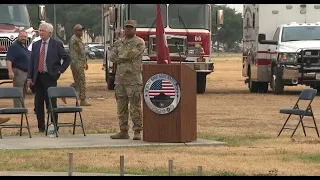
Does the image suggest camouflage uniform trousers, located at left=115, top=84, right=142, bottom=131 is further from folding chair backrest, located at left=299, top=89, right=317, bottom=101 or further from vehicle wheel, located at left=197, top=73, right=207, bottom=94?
vehicle wheel, located at left=197, top=73, right=207, bottom=94

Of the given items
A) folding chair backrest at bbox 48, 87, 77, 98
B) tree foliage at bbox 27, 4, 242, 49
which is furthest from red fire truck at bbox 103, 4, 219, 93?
tree foliage at bbox 27, 4, 242, 49

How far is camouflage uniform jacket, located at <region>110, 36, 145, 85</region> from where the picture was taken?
14773mm

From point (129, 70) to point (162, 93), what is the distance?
64cm

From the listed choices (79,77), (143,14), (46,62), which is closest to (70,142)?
(46,62)

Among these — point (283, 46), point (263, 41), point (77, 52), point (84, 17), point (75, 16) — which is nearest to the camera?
point (77, 52)

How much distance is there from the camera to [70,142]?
14.8 meters

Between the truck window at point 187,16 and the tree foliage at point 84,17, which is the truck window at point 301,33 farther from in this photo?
the tree foliage at point 84,17

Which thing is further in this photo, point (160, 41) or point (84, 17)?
point (84, 17)

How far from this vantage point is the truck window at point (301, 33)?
28.1 metres

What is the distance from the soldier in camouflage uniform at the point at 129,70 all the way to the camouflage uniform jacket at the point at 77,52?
7706 mm

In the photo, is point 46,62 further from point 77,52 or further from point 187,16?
point 187,16

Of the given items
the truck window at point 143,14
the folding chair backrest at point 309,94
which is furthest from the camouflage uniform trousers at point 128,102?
the truck window at point 143,14

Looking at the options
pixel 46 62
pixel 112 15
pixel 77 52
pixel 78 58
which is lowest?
pixel 78 58

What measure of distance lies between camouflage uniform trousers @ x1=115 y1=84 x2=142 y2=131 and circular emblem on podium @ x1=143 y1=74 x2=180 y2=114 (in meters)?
0.22
